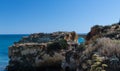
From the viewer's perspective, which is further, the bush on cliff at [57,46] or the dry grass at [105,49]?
the bush on cliff at [57,46]

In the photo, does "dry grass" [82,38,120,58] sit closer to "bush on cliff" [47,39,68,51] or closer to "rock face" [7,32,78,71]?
"rock face" [7,32,78,71]

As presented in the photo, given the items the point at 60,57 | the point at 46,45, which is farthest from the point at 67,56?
the point at 46,45

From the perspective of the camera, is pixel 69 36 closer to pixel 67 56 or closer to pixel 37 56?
pixel 37 56

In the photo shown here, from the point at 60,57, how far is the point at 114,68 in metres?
15.0

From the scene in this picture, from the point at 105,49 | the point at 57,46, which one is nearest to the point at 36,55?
the point at 57,46

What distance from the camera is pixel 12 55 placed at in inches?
1297

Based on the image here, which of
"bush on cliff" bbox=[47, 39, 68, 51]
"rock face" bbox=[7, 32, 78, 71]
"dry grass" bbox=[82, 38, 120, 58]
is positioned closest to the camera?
"dry grass" bbox=[82, 38, 120, 58]

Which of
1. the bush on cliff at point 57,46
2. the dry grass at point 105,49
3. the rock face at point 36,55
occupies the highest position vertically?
the dry grass at point 105,49

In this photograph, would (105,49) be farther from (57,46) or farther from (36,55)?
(36,55)

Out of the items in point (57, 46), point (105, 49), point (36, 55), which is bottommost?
point (36, 55)

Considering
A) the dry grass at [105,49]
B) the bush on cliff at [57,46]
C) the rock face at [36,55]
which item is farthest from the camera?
the bush on cliff at [57,46]

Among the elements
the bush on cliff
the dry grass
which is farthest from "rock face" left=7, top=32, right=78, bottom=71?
the dry grass

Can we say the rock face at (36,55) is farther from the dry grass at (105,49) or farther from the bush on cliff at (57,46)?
the dry grass at (105,49)

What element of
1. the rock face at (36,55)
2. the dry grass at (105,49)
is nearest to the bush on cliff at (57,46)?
the rock face at (36,55)
